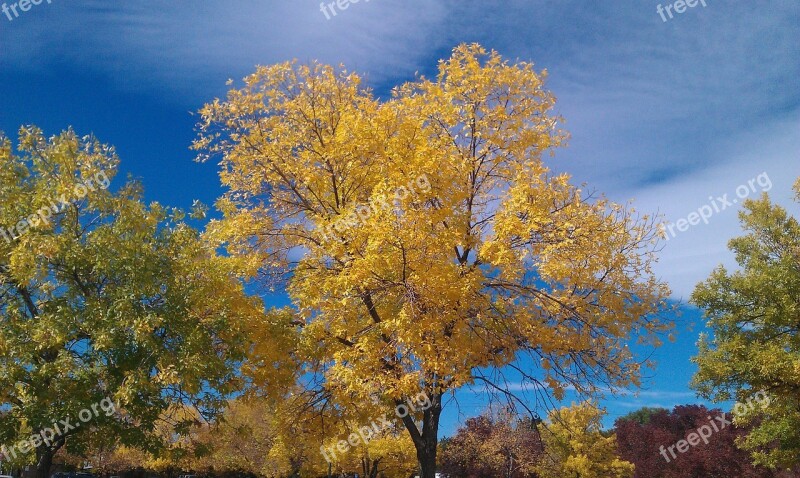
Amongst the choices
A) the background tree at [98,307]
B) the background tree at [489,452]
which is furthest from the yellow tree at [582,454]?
the background tree at [98,307]

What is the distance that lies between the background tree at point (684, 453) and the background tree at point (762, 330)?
1219 centimetres

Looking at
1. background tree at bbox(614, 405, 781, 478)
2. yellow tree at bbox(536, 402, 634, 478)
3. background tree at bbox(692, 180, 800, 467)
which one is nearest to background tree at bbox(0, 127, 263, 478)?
background tree at bbox(692, 180, 800, 467)

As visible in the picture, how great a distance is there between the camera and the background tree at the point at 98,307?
12680 millimetres

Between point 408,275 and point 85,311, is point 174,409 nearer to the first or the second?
point 85,311

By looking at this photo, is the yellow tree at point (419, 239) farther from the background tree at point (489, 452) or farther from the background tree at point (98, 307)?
the background tree at point (489, 452)

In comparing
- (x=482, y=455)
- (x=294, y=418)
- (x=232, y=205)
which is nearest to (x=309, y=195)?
(x=232, y=205)

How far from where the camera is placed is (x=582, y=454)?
49.8 meters

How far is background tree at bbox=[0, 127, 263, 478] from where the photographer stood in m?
12.7

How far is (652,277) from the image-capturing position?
44.9ft

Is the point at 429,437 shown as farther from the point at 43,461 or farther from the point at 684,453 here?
the point at 684,453

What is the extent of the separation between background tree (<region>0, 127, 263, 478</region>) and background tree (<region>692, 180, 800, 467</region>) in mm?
17459

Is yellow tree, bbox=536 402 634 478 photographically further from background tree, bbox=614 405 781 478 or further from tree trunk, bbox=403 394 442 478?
tree trunk, bbox=403 394 442 478

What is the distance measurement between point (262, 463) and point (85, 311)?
33859mm

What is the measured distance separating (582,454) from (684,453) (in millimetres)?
7444
